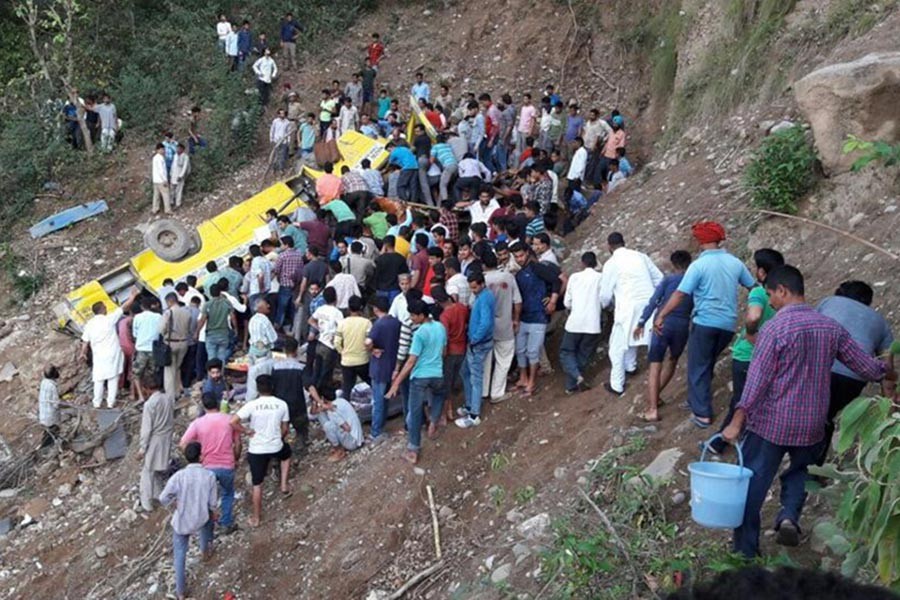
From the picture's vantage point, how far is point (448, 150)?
13.1 meters

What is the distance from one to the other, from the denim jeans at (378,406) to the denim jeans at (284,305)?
259 centimetres

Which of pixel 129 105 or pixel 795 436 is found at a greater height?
pixel 129 105

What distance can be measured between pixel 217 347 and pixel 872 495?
8.38 metres

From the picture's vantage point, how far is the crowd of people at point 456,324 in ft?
16.9

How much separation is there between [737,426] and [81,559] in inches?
261

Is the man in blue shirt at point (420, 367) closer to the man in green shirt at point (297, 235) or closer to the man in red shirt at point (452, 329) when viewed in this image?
the man in red shirt at point (452, 329)

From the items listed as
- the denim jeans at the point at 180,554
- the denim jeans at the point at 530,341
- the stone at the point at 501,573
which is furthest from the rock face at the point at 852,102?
the denim jeans at the point at 180,554

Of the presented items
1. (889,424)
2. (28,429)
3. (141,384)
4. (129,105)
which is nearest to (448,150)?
(141,384)

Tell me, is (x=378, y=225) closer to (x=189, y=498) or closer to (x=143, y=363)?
(x=143, y=363)

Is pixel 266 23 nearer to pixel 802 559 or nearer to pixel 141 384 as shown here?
pixel 141 384

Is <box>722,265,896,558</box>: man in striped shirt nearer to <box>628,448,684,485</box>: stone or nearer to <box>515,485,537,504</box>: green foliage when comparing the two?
<box>628,448,684,485</box>: stone

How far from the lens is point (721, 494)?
492 cm

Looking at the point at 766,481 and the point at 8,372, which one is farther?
the point at 8,372

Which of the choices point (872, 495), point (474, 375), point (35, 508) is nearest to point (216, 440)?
point (474, 375)
